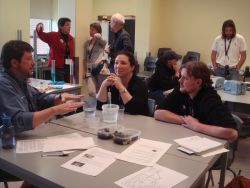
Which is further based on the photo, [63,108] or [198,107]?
[198,107]

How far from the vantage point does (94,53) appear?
4793 millimetres

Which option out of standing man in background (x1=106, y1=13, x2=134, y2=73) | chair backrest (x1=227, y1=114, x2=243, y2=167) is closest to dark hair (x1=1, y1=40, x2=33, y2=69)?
chair backrest (x1=227, y1=114, x2=243, y2=167)

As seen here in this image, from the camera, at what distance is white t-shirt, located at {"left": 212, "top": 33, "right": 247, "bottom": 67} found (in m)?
4.86

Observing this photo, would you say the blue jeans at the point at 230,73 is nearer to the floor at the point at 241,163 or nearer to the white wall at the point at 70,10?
the floor at the point at 241,163

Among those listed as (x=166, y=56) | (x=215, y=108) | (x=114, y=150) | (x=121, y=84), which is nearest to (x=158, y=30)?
(x=166, y=56)

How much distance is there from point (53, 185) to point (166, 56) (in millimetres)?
2871

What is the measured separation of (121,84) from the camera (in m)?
2.50

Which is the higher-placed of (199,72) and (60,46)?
(60,46)

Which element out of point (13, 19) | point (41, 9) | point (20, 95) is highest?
point (41, 9)

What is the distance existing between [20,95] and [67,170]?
766mm

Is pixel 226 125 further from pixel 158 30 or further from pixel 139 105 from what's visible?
pixel 158 30

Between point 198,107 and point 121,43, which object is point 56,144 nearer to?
point 198,107

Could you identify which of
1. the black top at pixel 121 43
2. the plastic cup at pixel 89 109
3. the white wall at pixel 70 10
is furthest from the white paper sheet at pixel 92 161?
the white wall at pixel 70 10

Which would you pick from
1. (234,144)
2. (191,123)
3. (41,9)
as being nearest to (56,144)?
(191,123)
